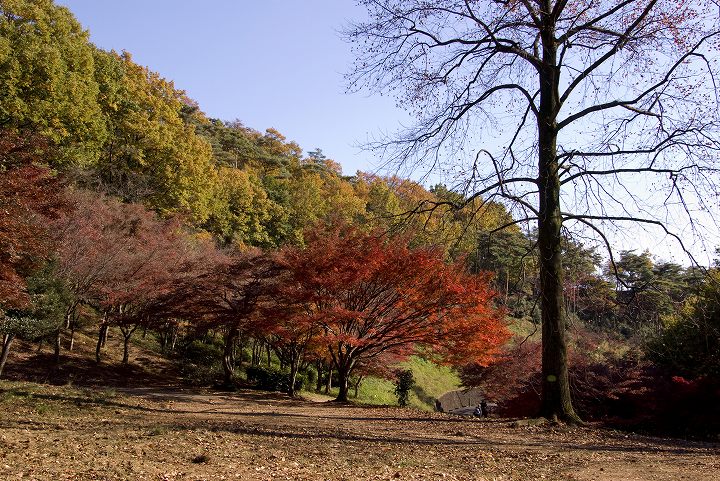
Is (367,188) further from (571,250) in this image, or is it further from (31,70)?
(571,250)

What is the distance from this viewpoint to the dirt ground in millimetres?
5422

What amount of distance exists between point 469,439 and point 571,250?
363 cm

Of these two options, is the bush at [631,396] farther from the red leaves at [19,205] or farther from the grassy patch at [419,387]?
the red leaves at [19,205]

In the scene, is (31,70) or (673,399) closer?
(673,399)

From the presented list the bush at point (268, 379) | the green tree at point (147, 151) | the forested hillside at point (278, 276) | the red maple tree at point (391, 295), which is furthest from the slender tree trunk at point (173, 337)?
the red maple tree at point (391, 295)

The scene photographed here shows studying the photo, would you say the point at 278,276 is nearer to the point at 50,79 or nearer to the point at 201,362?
the point at 201,362

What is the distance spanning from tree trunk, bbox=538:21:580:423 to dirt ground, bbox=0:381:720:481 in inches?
23.8

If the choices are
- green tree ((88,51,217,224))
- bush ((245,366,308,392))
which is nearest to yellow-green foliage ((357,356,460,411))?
bush ((245,366,308,392))

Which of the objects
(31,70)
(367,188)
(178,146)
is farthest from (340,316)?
(367,188)

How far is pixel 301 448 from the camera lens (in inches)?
268

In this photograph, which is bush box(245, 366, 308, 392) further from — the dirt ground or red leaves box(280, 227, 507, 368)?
the dirt ground

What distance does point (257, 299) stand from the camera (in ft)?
54.6

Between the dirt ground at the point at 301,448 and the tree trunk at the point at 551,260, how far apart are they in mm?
605

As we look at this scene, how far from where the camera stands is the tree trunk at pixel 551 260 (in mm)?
8914
